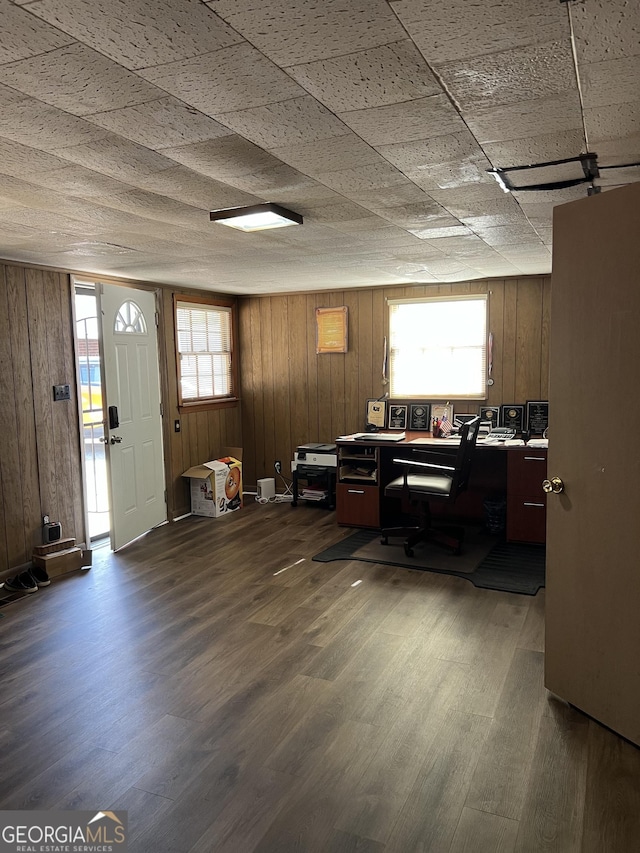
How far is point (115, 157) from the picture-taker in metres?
2.18

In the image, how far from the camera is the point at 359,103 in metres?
1.78

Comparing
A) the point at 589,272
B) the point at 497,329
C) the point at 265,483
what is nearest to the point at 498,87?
the point at 589,272

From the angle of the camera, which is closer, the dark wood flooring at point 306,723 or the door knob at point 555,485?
the dark wood flooring at point 306,723

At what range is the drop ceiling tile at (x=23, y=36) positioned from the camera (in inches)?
50.5

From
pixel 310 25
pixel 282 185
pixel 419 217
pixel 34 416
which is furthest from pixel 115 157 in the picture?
pixel 34 416

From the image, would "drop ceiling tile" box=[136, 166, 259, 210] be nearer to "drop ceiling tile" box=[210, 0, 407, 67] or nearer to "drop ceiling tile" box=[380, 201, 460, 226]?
"drop ceiling tile" box=[380, 201, 460, 226]

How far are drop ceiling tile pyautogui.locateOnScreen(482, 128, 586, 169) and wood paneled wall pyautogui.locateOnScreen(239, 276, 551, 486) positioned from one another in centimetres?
356

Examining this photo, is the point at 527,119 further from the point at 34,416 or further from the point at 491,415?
the point at 491,415

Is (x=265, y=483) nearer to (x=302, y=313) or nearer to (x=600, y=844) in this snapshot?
(x=302, y=313)

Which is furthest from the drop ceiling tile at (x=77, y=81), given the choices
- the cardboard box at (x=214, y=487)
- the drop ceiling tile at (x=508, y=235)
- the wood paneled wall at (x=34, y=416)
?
the cardboard box at (x=214, y=487)

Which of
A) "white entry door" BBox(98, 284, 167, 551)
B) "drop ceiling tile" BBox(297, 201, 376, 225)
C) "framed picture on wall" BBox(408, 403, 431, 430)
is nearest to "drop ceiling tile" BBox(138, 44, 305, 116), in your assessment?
"drop ceiling tile" BBox(297, 201, 376, 225)

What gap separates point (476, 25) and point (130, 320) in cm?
449

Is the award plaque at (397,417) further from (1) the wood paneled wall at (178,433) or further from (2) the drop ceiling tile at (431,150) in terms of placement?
(2) the drop ceiling tile at (431,150)

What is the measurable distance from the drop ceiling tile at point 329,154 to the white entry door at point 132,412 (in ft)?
10.2
